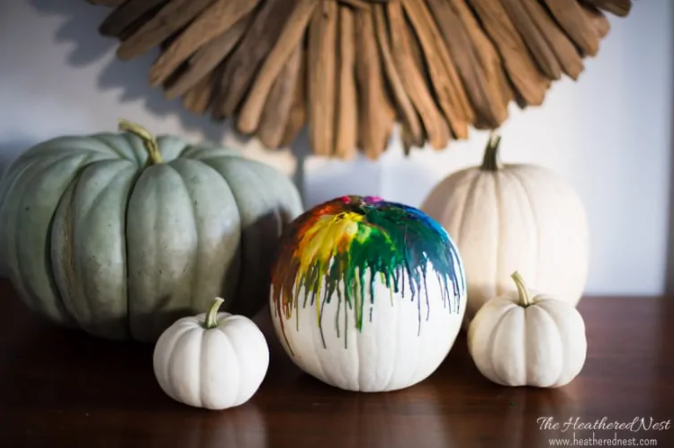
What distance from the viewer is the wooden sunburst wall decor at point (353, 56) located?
829 millimetres

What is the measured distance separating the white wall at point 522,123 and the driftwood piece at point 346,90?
0.07 meters

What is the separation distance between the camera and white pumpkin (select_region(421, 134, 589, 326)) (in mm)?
739

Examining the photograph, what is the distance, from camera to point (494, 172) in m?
0.77

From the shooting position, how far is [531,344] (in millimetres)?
623

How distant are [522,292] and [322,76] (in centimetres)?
38

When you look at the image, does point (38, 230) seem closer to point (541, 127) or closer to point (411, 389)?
point (411, 389)

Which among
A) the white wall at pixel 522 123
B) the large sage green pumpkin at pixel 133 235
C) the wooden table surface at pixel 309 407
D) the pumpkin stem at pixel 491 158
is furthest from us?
the white wall at pixel 522 123

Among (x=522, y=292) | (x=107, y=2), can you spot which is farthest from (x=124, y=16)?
(x=522, y=292)

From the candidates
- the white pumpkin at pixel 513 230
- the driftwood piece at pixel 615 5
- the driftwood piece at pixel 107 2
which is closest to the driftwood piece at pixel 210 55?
the driftwood piece at pixel 107 2

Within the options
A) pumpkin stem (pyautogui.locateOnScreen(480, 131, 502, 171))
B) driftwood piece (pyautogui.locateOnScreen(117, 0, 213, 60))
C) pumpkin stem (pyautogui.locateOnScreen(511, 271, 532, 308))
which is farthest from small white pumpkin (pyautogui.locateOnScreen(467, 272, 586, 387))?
driftwood piece (pyautogui.locateOnScreen(117, 0, 213, 60))

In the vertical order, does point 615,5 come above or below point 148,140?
above

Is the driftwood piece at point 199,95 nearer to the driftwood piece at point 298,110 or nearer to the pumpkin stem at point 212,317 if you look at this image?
the driftwood piece at point 298,110

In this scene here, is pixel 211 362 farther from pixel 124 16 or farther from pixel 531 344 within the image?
pixel 124 16

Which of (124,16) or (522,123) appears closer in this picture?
(124,16)
